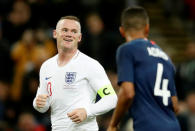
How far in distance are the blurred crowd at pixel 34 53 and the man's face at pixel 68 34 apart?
4.01m

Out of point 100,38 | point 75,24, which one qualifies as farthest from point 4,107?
point 75,24

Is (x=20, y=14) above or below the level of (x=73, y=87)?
below

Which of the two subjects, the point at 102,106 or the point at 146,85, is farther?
the point at 102,106

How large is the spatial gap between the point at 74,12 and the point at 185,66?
2546 mm

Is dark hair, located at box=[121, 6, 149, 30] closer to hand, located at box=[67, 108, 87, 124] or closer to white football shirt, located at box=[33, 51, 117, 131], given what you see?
white football shirt, located at box=[33, 51, 117, 131]

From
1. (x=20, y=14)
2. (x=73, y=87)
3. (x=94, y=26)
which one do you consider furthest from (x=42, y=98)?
(x=20, y=14)

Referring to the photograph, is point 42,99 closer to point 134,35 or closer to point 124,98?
point 124,98

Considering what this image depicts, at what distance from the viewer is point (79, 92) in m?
6.10

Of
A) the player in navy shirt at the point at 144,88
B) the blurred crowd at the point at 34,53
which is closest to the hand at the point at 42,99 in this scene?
the player in navy shirt at the point at 144,88

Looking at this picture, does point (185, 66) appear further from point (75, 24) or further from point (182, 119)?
point (75, 24)

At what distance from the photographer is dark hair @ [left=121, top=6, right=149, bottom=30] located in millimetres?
6016

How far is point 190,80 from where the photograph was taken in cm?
1059

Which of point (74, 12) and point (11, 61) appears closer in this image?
point (11, 61)

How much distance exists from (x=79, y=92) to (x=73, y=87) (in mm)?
83
